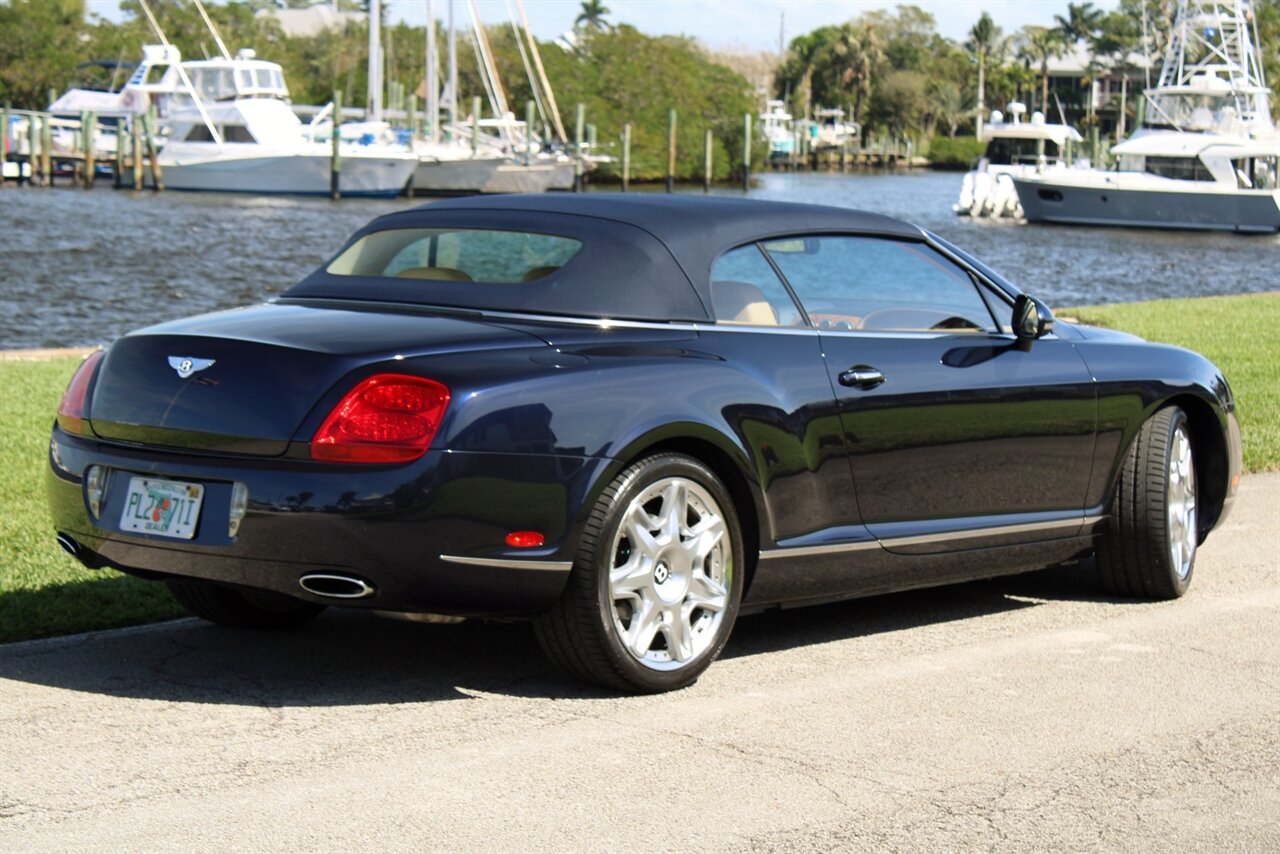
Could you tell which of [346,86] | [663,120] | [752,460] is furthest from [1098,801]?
[346,86]

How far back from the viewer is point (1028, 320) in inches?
260

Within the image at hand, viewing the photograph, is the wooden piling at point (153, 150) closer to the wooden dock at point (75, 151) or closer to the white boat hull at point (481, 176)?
the wooden dock at point (75, 151)

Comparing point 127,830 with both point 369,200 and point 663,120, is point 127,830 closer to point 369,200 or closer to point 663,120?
point 369,200

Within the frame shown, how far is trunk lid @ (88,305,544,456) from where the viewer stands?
5.00 meters

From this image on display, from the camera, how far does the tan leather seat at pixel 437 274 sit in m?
5.90

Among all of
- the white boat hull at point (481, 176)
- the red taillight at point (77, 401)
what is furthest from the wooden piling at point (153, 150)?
the red taillight at point (77, 401)

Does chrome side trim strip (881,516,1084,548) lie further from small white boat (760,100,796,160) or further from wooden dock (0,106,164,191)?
small white boat (760,100,796,160)

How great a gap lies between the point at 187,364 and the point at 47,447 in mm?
4957

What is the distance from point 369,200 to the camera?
224 ft

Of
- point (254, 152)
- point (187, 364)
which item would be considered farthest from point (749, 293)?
point (254, 152)

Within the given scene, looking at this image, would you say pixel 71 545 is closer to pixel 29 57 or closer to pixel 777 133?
pixel 29 57

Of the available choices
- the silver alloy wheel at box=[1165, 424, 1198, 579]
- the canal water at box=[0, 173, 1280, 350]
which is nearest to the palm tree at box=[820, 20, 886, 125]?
the canal water at box=[0, 173, 1280, 350]

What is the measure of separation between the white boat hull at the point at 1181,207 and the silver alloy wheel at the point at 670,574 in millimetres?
55857

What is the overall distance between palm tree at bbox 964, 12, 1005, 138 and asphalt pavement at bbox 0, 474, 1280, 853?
515 feet
